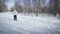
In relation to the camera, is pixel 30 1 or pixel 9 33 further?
pixel 30 1

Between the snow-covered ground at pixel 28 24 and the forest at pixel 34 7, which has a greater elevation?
the forest at pixel 34 7

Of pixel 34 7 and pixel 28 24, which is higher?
pixel 34 7

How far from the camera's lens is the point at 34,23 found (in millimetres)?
2008

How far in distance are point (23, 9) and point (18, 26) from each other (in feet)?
1.04

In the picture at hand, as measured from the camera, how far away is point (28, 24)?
2006 millimetres

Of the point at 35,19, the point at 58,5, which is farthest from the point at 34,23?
the point at 58,5

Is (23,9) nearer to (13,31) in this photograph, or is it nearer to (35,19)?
(35,19)

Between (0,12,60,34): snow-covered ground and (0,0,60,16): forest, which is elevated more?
(0,0,60,16): forest

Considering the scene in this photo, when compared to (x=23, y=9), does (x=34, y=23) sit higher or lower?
lower

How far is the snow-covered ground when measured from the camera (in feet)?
6.37

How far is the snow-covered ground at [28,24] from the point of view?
194 cm

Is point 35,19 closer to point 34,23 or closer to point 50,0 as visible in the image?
point 34,23

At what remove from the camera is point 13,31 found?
1.94 meters

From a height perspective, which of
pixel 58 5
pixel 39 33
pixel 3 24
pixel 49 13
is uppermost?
pixel 58 5
